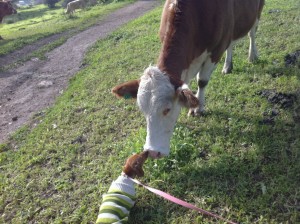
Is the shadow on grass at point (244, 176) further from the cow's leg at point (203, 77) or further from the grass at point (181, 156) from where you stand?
the cow's leg at point (203, 77)

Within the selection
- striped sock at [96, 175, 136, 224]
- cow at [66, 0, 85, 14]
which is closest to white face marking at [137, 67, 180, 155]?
striped sock at [96, 175, 136, 224]

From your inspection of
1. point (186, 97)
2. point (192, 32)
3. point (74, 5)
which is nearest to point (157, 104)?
point (186, 97)

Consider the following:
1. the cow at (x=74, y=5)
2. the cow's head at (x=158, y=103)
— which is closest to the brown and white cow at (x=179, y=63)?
the cow's head at (x=158, y=103)

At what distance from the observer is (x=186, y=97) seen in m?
3.32

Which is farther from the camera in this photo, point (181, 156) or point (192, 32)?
point (181, 156)

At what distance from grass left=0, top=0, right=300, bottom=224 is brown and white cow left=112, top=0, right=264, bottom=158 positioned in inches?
25.4

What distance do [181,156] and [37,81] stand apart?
19.6ft

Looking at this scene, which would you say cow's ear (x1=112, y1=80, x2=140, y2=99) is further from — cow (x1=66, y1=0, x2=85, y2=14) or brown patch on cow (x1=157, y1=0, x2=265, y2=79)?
cow (x1=66, y1=0, x2=85, y2=14)

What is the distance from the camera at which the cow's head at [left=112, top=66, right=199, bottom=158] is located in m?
3.41

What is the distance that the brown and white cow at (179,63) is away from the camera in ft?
11.3

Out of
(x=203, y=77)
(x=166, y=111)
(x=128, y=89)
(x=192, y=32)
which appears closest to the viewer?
(x=166, y=111)

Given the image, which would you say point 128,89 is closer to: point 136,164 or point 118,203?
point 136,164

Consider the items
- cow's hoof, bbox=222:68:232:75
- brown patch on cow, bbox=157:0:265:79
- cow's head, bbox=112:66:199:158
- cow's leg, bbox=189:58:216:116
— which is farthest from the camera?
cow's hoof, bbox=222:68:232:75

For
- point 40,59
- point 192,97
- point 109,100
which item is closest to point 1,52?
point 40,59
